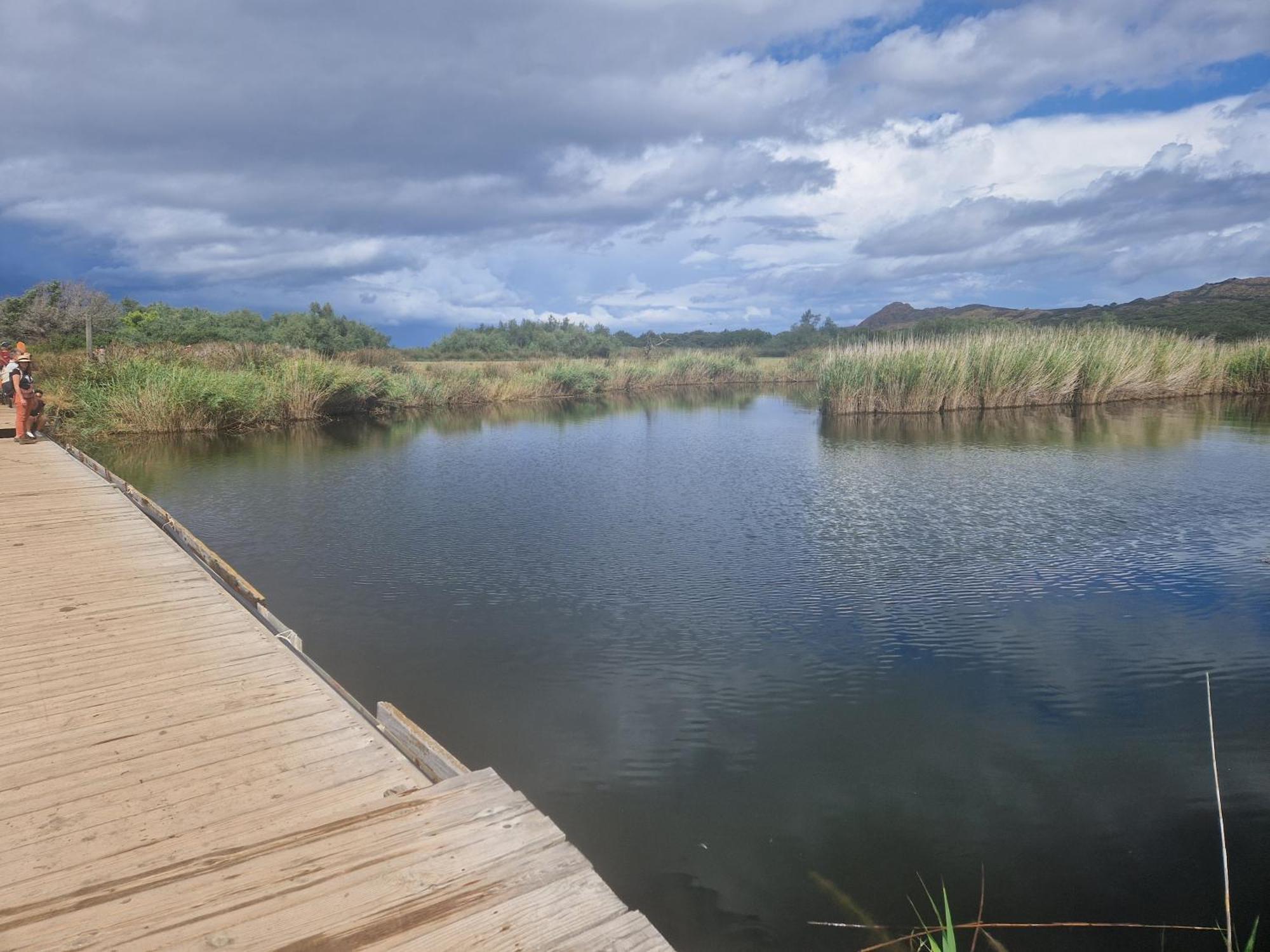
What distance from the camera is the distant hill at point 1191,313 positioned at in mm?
42375

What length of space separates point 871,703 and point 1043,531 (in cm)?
436

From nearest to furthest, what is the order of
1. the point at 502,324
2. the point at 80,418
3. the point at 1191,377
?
the point at 80,418 < the point at 1191,377 < the point at 502,324

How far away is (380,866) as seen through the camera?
2211mm

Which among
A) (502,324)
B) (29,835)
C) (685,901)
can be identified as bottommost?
(685,901)

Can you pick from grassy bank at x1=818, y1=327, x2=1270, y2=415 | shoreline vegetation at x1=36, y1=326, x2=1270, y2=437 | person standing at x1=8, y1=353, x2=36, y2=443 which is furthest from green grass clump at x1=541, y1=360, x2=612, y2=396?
person standing at x1=8, y1=353, x2=36, y2=443

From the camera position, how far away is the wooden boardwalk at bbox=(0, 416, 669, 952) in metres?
1.98

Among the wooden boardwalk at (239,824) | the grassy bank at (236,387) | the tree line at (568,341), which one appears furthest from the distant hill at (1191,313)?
the wooden boardwalk at (239,824)

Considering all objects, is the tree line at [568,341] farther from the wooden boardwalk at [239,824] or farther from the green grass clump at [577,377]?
the wooden boardwalk at [239,824]

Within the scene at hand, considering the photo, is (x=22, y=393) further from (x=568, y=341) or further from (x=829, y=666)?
(x=568, y=341)

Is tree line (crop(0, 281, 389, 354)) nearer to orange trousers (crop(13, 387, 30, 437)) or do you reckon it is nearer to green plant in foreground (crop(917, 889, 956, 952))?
orange trousers (crop(13, 387, 30, 437))

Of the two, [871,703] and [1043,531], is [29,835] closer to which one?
[871,703]

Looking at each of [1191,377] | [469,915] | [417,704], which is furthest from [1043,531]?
[1191,377]

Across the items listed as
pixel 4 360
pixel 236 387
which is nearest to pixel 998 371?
pixel 236 387

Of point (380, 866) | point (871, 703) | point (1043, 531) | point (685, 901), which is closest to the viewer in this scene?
point (380, 866)
